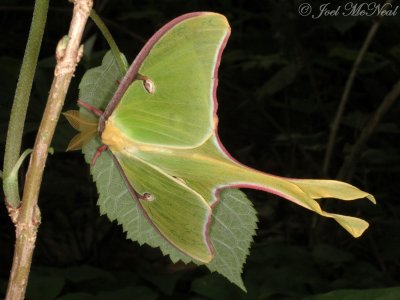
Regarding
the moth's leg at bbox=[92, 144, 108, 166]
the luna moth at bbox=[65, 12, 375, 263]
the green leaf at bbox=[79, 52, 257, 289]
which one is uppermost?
the luna moth at bbox=[65, 12, 375, 263]

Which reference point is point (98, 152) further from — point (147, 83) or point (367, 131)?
point (367, 131)

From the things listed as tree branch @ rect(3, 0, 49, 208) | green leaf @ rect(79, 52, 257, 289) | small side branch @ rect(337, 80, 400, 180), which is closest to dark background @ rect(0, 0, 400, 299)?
small side branch @ rect(337, 80, 400, 180)

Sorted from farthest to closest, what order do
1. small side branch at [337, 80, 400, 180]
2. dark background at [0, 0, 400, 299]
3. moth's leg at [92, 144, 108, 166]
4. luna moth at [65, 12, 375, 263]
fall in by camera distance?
1. small side branch at [337, 80, 400, 180]
2. dark background at [0, 0, 400, 299]
3. moth's leg at [92, 144, 108, 166]
4. luna moth at [65, 12, 375, 263]

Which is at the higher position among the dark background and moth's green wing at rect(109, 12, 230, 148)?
moth's green wing at rect(109, 12, 230, 148)

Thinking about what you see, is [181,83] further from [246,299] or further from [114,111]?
[246,299]

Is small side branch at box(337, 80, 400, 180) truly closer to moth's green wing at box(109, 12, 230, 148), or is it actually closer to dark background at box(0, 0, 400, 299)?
dark background at box(0, 0, 400, 299)
